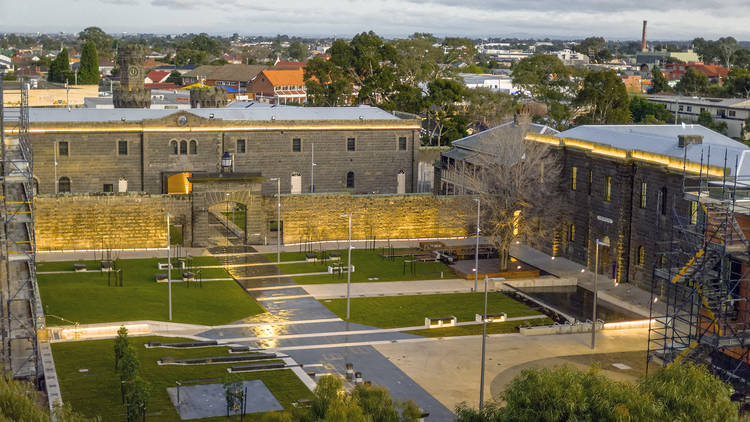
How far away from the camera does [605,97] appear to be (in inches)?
3738

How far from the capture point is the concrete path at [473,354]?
37897 mm

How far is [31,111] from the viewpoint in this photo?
71.2 metres

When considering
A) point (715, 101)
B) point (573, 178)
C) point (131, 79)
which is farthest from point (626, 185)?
point (715, 101)

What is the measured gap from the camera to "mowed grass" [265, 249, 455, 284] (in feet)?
182

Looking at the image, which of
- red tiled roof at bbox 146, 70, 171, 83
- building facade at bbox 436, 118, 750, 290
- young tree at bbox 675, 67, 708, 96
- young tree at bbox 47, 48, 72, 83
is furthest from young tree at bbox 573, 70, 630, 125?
red tiled roof at bbox 146, 70, 171, 83

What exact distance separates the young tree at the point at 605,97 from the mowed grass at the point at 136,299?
5234 centimetres

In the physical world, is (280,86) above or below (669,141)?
below

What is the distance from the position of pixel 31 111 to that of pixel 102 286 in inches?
1025

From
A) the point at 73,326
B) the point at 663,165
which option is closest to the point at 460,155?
the point at 663,165

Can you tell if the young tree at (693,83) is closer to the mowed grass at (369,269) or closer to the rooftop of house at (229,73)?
the rooftop of house at (229,73)

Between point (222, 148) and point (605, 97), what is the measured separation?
4179 cm

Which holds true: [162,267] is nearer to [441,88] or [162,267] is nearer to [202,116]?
[202,116]

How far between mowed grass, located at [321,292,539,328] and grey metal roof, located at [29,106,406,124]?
27995mm

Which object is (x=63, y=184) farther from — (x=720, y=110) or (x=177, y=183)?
(x=720, y=110)
